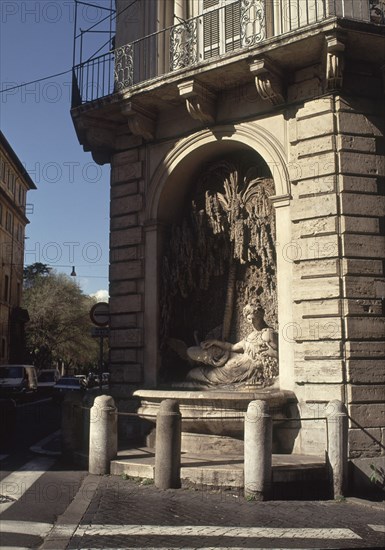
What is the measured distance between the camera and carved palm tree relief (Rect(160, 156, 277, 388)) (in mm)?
11156

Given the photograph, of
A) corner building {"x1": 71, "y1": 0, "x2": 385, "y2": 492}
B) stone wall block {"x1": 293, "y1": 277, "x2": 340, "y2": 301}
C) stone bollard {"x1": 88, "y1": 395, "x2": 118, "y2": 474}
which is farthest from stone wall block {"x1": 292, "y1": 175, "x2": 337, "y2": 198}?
stone bollard {"x1": 88, "y1": 395, "x2": 118, "y2": 474}

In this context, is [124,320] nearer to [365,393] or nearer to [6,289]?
[365,393]

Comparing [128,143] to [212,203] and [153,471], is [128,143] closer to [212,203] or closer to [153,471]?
[212,203]

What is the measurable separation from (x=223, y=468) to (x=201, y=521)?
62.5 inches

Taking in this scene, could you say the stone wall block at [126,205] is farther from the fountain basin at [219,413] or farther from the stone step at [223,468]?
the stone step at [223,468]

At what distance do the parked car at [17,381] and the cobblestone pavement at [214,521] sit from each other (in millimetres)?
21975

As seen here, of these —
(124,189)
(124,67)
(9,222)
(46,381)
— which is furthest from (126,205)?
(9,222)

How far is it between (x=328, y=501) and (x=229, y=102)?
22.9ft

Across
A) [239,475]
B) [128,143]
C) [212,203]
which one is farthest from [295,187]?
[239,475]

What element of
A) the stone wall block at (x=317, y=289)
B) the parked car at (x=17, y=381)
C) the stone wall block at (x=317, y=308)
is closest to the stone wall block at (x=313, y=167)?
the stone wall block at (x=317, y=289)

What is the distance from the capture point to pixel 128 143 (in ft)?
40.8

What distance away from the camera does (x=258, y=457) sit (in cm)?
795

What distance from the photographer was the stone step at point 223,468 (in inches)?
326

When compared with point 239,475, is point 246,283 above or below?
above
